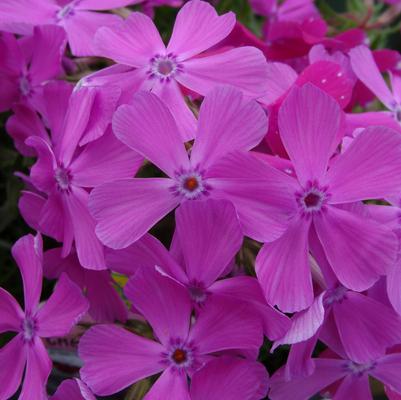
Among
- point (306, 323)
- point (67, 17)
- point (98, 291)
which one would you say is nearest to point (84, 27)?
point (67, 17)

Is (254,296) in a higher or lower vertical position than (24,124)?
lower

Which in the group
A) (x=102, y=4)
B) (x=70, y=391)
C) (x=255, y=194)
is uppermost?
(x=102, y=4)

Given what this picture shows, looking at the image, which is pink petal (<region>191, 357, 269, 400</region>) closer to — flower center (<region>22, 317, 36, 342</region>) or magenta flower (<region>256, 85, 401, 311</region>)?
magenta flower (<region>256, 85, 401, 311</region>)

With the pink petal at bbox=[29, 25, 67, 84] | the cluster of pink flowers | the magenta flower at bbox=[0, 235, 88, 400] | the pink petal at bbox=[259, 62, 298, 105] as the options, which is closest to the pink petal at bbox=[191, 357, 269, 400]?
the cluster of pink flowers

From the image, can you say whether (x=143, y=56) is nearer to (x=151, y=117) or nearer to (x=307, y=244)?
(x=151, y=117)

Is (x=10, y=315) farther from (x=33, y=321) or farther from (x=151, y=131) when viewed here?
(x=151, y=131)
